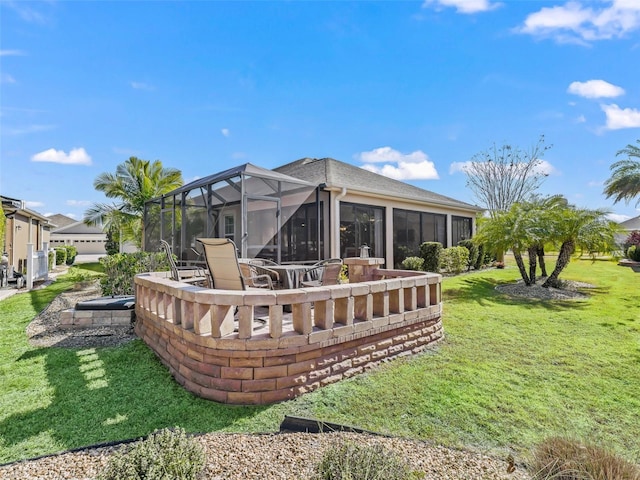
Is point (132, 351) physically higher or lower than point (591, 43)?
lower

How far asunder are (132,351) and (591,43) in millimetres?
14846

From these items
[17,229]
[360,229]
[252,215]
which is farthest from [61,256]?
[360,229]

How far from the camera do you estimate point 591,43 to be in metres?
10.4

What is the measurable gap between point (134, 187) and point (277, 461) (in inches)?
691

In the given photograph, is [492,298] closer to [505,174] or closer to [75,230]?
[505,174]

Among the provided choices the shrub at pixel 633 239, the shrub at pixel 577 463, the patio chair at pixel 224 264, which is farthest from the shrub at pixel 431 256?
the shrub at pixel 633 239

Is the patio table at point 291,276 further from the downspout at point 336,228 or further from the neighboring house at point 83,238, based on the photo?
the neighboring house at point 83,238

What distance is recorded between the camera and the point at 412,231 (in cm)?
1359

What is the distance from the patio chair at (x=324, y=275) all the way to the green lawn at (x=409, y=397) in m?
1.90

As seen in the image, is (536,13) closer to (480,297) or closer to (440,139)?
(480,297)

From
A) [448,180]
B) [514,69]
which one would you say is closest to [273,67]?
[514,69]

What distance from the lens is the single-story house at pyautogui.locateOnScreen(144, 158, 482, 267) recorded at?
8945 millimetres

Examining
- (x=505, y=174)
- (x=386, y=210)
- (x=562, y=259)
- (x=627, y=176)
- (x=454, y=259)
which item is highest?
(x=505, y=174)

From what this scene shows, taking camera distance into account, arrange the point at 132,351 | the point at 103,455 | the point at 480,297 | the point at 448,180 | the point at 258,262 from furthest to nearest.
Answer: the point at 448,180 → the point at 480,297 → the point at 258,262 → the point at 132,351 → the point at 103,455
